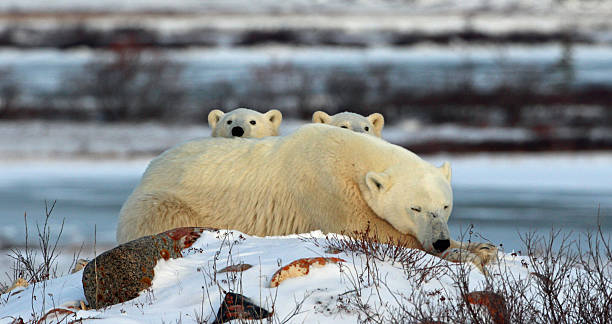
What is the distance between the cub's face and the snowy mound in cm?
42

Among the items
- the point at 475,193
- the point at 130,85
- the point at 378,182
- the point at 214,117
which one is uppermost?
the point at 130,85

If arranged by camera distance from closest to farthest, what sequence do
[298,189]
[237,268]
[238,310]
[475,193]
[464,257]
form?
[238,310] → [237,268] → [464,257] → [298,189] → [475,193]

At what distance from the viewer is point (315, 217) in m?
5.25

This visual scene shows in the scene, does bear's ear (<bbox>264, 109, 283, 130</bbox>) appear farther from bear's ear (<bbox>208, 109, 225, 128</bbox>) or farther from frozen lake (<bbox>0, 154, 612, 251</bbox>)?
frozen lake (<bbox>0, 154, 612, 251</bbox>)

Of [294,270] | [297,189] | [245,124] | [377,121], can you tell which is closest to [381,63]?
[377,121]

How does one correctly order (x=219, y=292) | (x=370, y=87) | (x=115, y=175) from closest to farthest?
(x=219, y=292), (x=115, y=175), (x=370, y=87)

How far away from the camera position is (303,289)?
3734mm

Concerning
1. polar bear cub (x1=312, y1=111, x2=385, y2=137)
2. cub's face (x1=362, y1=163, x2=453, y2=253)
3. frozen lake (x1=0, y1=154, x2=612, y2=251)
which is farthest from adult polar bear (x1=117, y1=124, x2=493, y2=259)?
frozen lake (x1=0, y1=154, x2=612, y2=251)

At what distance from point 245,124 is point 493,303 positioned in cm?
391

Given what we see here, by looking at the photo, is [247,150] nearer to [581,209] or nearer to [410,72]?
[581,209]

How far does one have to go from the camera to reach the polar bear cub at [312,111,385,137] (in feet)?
22.8

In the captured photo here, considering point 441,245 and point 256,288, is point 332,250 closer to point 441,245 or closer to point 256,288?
point 256,288

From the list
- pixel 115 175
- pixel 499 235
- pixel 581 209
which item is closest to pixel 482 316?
pixel 499 235

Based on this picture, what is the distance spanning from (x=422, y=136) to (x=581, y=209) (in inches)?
386
